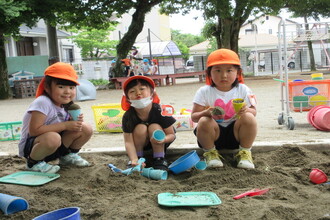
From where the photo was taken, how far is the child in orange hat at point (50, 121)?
2.63m

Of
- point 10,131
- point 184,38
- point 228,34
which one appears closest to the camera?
point 10,131

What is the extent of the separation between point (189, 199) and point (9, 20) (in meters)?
11.0

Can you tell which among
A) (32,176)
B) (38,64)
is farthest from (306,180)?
(38,64)

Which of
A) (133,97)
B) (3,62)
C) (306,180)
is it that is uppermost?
(3,62)

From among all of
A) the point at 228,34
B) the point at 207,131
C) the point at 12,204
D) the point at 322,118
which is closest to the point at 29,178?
the point at 12,204

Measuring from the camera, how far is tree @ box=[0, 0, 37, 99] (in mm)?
10805

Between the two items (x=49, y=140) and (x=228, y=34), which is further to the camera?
(x=228, y=34)

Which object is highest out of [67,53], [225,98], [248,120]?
[67,53]

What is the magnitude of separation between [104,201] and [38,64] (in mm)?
18261

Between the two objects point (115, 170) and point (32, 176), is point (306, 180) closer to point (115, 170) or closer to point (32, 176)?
point (115, 170)

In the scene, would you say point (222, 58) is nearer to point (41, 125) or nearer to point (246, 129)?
point (246, 129)

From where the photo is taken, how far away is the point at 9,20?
1128cm

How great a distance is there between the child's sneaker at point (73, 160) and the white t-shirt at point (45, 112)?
0.33 metres

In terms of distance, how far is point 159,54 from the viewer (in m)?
30.5
